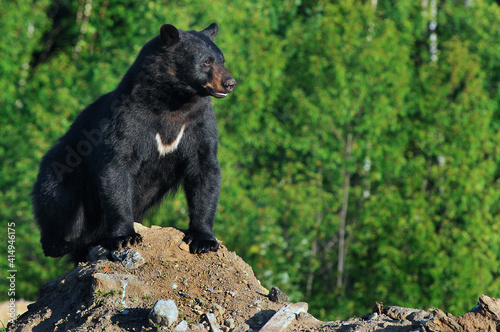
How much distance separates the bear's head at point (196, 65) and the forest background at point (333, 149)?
7.85 m

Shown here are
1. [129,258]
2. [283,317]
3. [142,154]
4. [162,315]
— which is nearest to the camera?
[162,315]

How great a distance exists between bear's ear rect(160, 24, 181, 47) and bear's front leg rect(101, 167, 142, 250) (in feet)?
3.88

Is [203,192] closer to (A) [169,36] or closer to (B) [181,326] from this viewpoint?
(A) [169,36]

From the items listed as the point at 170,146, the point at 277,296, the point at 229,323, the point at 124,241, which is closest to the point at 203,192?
the point at 170,146

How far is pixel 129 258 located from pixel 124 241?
28 centimetres

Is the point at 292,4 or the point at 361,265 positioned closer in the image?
the point at 361,265

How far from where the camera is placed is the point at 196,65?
5891mm

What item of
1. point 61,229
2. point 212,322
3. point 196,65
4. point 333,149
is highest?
point 196,65

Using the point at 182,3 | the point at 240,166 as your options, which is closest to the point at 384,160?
the point at 240,166

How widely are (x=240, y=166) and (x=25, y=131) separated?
4.97m

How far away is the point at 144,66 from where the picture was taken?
5.86 meters

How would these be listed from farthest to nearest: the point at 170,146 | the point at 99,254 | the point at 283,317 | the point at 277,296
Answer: the point at 170,146 → the point at 99,254 → the point at 277,296 → the point at 283,317

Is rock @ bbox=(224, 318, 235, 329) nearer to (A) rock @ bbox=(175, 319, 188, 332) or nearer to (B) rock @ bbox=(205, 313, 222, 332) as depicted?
(B) rock @ bbox=(205, 313, 222, 332)

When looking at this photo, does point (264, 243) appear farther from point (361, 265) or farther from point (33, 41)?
point (33, 41)
